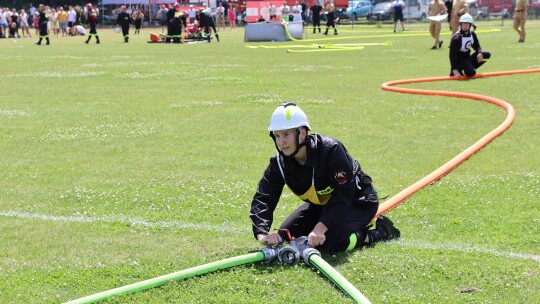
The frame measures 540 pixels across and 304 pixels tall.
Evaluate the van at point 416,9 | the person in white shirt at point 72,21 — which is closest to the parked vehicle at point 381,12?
the van at point 416,9

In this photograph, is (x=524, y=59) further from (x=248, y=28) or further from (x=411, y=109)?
(x=248, y=28)

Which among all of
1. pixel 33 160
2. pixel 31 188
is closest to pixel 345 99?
pixel 33 160

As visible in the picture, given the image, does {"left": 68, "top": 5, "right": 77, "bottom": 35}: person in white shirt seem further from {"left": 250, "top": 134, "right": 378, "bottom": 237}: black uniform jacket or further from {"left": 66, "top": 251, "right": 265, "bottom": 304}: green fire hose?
{"left": 66, "top": 251, "right": 265, "bottom": 304}: green fire hose

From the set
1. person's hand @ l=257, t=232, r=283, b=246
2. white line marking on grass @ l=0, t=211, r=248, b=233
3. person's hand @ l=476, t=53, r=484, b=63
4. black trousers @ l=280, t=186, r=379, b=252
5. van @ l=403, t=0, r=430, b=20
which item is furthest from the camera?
van @ l=403, t=0, r=430, b=20

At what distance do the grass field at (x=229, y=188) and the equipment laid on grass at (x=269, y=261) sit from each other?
7 centimetres

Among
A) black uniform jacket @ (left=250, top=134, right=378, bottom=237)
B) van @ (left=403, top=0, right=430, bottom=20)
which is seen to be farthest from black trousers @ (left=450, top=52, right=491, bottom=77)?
van @ (left=403, top=0, right=430, bottom=20)

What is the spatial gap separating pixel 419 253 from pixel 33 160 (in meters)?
6.29

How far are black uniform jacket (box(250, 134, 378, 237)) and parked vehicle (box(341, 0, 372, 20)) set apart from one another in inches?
2262

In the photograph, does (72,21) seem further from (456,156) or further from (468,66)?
(456,156)

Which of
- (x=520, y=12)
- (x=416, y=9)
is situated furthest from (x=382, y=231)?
(x=416, y=9)

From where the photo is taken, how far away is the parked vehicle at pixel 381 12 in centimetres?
6119

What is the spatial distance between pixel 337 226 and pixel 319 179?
1.37 ft

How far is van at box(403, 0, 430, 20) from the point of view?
2399 inches

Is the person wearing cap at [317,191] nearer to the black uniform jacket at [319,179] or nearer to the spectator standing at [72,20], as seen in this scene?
the black uniform jacket at [319,179]
